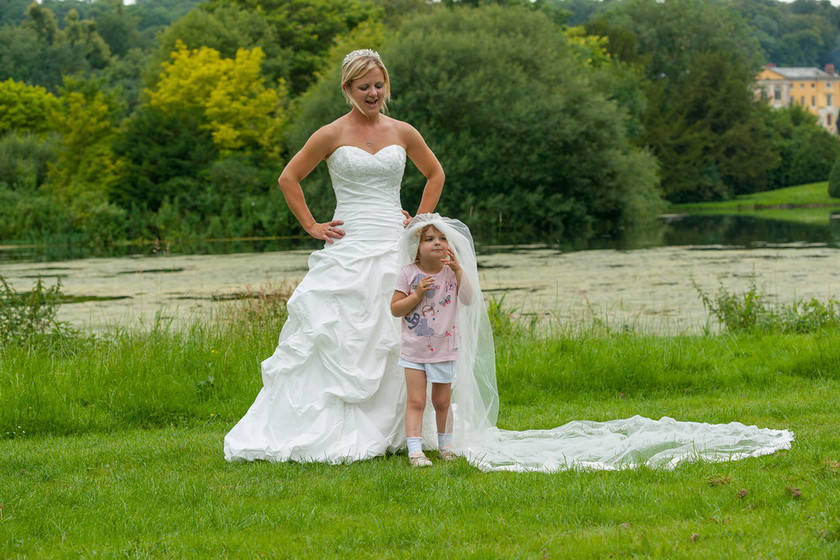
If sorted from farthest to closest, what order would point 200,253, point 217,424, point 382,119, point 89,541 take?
point 200,253 < point 217,424 < point 382,119 < point 89,541

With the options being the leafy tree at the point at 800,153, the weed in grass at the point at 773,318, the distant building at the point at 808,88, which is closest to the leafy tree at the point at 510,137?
the weed in grass at the point at 773,318

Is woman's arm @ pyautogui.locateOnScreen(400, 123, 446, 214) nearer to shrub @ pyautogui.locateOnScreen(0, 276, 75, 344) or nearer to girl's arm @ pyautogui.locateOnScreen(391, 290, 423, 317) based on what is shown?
girl's arm @ pyautogui.locateOnScreen(391, 290, 423, 317)

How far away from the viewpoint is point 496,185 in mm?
42062

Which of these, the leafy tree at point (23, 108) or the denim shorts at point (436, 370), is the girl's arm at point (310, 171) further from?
the leafy tree at point (23, 108)

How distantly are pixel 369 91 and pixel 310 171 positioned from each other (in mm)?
693

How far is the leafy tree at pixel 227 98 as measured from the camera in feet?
160

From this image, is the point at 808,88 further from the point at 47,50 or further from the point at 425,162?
the point at 425,162

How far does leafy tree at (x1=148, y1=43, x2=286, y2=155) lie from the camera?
4872cm

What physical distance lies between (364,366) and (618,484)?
191 cm

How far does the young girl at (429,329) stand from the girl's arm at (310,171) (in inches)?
27.7

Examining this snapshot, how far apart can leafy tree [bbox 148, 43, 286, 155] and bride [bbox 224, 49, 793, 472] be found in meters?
42.5

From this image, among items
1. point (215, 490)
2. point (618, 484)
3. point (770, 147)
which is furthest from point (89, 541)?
point (770, 147)

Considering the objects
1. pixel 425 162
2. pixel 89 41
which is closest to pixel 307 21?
pixel 89 41

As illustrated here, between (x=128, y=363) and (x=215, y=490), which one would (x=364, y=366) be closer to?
(x=215, y=490)
